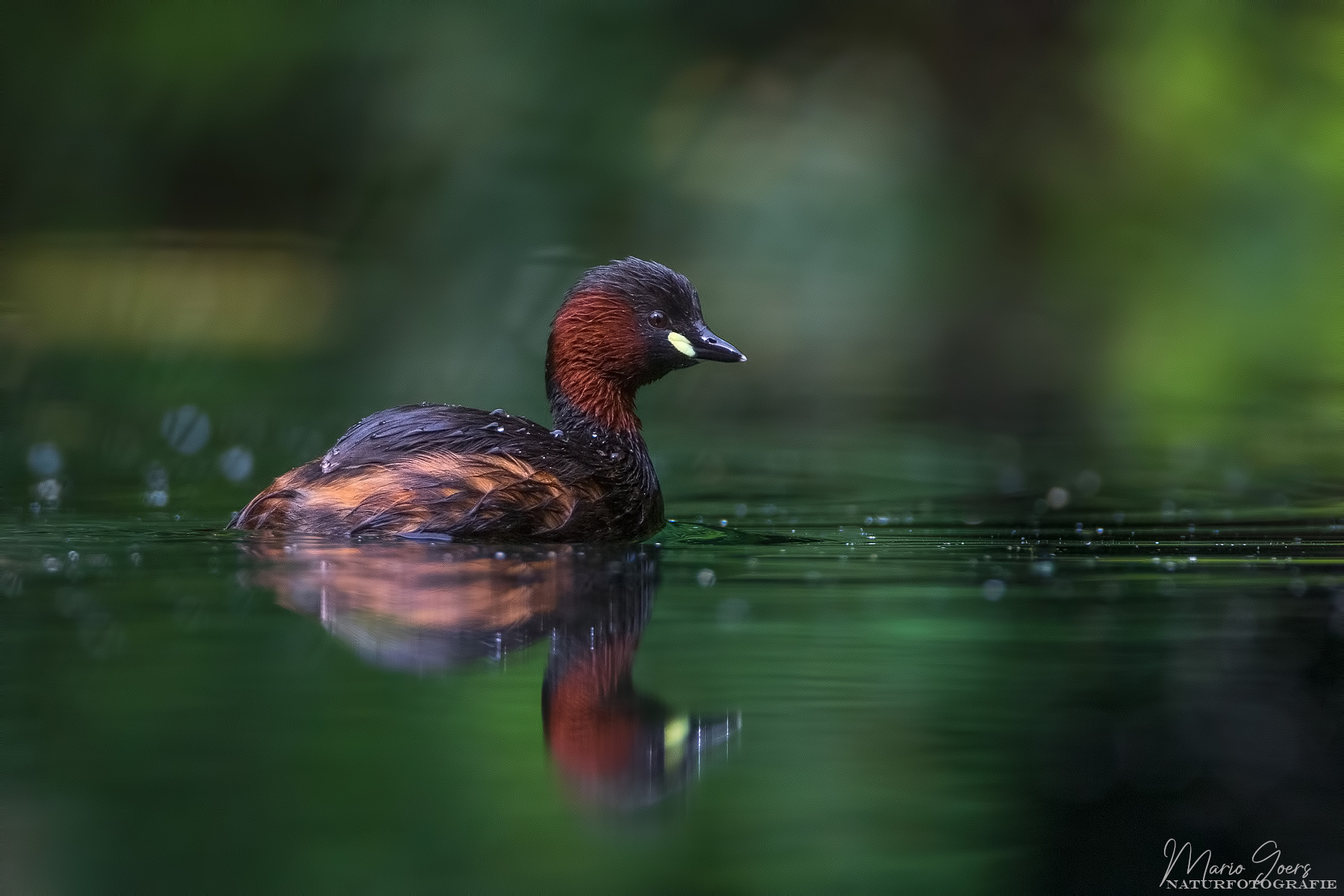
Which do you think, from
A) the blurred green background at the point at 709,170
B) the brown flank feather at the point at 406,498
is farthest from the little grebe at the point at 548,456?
the blurred green background at the point at 709,170

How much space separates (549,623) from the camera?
5.28 metres

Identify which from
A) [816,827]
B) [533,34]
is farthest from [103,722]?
[533,34]

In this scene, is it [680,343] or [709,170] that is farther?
[709,170]

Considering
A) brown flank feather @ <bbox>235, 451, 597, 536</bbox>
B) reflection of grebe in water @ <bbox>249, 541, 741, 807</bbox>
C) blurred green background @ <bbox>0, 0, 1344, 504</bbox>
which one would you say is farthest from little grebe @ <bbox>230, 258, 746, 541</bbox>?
blurred green background @ <bbox>0, 0, 1344, 504</bbox>

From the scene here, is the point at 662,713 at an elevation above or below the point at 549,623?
below

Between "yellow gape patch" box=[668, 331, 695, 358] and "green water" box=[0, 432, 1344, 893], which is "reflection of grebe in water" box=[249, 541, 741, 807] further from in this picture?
"yellow gape patch" box=[668, 331, 695, 358]

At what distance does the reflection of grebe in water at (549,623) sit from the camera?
4.05 metres

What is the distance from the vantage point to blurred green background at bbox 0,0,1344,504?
1678cm

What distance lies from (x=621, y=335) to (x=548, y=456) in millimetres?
945

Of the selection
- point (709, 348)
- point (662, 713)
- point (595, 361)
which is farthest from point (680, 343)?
point (662, 713)

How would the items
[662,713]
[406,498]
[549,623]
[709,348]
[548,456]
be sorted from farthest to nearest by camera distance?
1. [709,348]
2. [548,456]
3. [406,498]
4. [549,623]
5. [662,713]

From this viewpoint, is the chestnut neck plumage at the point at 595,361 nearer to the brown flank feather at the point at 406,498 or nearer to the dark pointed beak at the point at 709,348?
the dark pointed beak at the point at 709,348

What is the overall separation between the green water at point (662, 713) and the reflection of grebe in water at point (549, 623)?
16 mm

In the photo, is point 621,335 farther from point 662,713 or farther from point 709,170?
point 709,170
